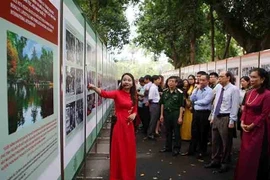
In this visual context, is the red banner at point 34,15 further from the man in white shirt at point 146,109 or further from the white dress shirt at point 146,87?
the man in white shirt at point 146,109

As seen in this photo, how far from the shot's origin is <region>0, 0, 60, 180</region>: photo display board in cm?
191

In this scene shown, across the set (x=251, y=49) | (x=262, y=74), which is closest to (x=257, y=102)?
(x=262, y=74)

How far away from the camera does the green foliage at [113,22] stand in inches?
715

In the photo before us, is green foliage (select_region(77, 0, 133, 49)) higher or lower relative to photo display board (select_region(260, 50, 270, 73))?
higher

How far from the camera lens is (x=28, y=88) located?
230 centimetres

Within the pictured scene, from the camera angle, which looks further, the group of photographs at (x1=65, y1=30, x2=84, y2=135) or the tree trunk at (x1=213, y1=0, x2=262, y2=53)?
the tree trunk at (x1=213, y1=0, x2=262, y2=53)

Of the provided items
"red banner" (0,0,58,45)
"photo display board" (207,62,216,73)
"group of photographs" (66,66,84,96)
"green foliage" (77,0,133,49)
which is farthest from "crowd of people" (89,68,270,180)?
"green foliage" (77,0,133,49)

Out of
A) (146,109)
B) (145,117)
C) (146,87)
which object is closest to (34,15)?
(146,87)

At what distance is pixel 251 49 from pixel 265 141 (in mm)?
9266

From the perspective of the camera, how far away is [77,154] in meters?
4.59

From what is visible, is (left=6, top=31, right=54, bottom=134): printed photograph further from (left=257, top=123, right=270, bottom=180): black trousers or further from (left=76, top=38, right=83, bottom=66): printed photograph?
(left=257, top=123, right=270, bottom=180): black trousers

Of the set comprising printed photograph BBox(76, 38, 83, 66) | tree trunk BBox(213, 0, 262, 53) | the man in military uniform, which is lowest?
the man in military uniform

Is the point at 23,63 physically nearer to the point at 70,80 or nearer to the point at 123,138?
the point at 70,80

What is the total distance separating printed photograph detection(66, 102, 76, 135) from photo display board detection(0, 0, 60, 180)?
0.56 meters
